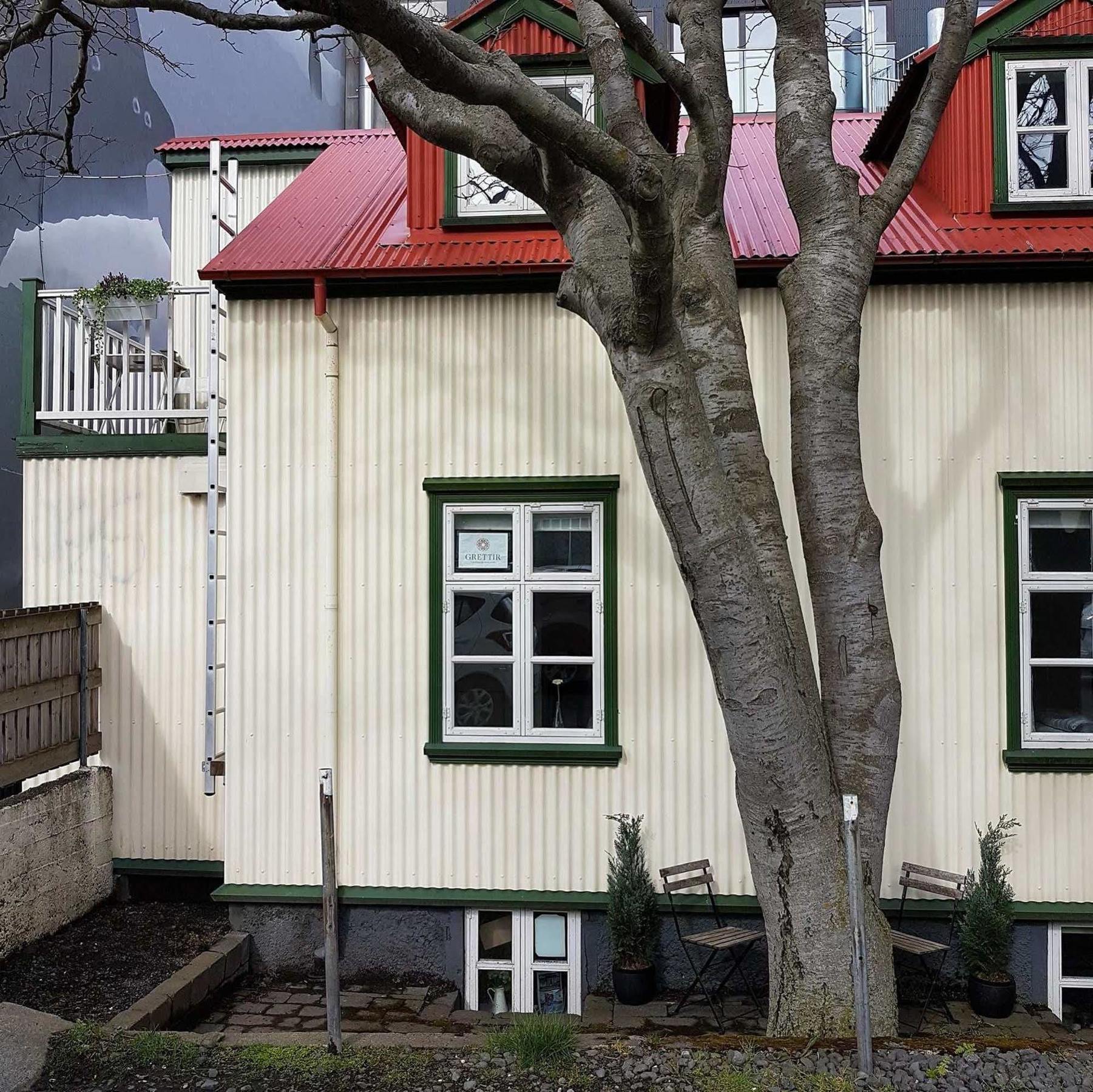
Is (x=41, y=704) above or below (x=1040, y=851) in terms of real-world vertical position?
above

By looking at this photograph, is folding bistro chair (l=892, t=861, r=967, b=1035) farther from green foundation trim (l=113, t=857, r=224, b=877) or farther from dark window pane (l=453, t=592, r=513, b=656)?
green foundation trim (l=113, t=857, r=224, b=877)

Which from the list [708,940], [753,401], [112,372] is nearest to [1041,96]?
[753,401]

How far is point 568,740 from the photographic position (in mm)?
6980

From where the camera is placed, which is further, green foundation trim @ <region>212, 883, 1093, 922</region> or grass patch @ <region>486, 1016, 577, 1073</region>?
green foundation trim @ <region>212, 883, 1093, 922</region>

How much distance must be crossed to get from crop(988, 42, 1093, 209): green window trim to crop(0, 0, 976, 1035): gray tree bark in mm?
1720

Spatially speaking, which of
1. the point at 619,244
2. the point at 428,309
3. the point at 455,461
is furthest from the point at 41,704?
the point at 619,244

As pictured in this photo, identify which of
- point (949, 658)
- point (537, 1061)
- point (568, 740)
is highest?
point (949, 658)

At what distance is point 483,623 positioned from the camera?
7.12 meters

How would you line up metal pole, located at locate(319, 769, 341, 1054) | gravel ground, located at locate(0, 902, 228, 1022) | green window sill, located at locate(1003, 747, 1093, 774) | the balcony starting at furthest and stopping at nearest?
the balcony
green window sill, located at locate(1003, 747, 1093, 774)
gravel ground, located at locate(0, 902, 228, 1022)
metal pole, located at locate(319, 769, 341, 1054)

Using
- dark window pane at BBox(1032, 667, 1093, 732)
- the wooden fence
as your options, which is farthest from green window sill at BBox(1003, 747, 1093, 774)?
the wooden fence

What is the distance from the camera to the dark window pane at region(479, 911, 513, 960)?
7082 mm

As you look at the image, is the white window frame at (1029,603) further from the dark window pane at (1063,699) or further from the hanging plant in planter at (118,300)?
the hanging plant in planter at (118,300)

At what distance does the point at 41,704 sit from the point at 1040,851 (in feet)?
23.9

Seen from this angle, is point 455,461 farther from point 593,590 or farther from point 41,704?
point 41,704
